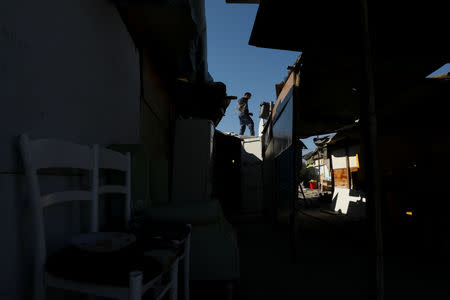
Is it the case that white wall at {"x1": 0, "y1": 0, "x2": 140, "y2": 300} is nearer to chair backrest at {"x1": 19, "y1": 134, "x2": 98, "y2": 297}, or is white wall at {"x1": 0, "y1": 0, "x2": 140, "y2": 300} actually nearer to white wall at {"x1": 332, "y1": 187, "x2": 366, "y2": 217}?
chair backrest at {"x1": 19, "y1": 134, "x2": 98, "y2": 297}

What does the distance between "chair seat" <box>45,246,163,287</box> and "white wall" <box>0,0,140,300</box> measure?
9.9 inches

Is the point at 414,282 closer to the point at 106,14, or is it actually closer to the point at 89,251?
the point at 89,251

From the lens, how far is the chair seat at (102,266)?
80cm

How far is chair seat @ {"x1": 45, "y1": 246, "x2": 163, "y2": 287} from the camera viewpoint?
0.80 metres

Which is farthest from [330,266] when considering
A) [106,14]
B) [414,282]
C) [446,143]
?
[446,143]

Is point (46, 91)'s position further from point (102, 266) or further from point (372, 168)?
point (372, 168)

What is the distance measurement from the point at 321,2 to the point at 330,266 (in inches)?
101

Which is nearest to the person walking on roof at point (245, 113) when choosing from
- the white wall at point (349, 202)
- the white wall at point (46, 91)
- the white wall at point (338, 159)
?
the white wall at point (338, 159)

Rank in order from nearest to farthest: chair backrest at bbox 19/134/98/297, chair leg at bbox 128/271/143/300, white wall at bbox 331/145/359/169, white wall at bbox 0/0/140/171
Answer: chair leg at bbox 128/271/143/300 < chair backrest at bbox 19/134/98/297 < white wall at bbox 0/0/140/171 < white wall at bbox 331/145/359/169

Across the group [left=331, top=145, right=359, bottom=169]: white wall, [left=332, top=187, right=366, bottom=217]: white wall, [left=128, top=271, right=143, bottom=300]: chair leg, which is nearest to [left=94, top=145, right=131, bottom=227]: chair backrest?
[left=128, top=271, right=143, bottom=300]: chair leg

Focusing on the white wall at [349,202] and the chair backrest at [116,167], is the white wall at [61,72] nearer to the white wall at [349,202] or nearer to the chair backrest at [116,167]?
the chair backrest at [116,167]

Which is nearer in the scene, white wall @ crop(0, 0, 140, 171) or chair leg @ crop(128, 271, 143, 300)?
chair leg @ crop(128, 271, 143, 300)

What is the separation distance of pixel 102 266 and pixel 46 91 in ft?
3.11

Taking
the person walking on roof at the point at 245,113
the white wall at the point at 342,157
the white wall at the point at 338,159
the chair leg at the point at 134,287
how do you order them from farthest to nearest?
the person walking on roof at the point at 245,113 → the white wall at the point at 338,159 → the white wall at the point at 342,157 → the chair leg at the point at 134,287
